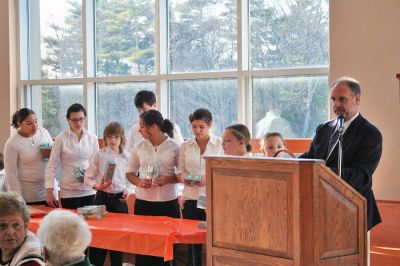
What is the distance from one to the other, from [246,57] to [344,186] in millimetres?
3575

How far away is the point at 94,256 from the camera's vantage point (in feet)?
17.3

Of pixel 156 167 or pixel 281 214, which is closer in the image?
pixel 281 214

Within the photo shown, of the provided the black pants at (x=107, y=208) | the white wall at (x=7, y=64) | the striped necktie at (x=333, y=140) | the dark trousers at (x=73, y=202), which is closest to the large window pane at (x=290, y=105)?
the black pants at (x=107, y=208)

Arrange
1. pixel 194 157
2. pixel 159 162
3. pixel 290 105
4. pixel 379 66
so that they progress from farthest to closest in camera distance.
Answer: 1. pixel 290 105
2. pixel 379 66
3. pixel 159 162
4. pixel 194 157

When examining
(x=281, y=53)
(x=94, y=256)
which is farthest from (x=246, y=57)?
(x=94, y=256)

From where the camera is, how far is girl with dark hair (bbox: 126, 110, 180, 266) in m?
4.86

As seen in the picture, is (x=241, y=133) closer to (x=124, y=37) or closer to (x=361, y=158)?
(x=361, y=158)

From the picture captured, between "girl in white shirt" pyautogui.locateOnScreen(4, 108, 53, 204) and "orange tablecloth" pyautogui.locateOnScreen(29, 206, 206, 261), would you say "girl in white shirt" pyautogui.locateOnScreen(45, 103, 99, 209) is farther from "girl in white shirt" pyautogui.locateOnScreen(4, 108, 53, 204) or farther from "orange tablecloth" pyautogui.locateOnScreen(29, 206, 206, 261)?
"orange tablecloth" pyautogui.locateOnScreen(29, 206, 206, 261)

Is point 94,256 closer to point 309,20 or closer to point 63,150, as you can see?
point 63,150

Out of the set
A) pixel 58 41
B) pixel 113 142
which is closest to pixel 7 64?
pixel 58 41

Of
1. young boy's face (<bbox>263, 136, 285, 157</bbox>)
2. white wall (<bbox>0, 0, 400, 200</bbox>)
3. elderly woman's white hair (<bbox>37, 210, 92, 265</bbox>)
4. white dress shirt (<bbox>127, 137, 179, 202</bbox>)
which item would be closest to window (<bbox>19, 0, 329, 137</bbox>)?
white wall (<bbox>0, 0, 400, 200</bbox>)

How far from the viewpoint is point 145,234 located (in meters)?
4.09

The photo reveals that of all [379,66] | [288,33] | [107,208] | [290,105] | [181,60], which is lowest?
[107,208]

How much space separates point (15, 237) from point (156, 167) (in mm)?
2124
